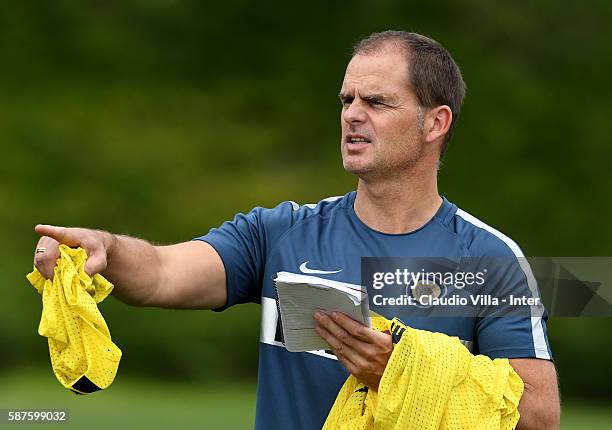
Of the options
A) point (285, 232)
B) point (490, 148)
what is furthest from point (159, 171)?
point (285, 232)

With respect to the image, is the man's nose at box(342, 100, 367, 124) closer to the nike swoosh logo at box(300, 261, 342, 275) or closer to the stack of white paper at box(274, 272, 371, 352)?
the nike swoosh logo at box(300, 261, 342, 275)

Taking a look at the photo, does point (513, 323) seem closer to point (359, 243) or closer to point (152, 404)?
point (359, 243)

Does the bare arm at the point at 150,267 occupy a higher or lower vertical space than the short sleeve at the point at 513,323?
higher

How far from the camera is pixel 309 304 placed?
343cm

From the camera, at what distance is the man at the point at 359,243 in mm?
3744

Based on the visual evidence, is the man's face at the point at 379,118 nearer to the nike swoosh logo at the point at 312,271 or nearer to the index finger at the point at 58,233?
the nike swoosh logo at the point at 312,271

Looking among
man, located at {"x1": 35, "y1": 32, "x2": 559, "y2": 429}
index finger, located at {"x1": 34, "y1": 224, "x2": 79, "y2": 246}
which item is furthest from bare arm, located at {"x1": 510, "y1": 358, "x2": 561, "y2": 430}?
index finger, located at {"x1": 34, "y1": 224, "x2": 79, "y2": 246}

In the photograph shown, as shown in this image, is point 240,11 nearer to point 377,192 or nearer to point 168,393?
point 168,393

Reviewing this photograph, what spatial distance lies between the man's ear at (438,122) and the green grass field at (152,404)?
472 centimetres

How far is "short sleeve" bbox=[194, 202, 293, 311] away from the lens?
3936 mm

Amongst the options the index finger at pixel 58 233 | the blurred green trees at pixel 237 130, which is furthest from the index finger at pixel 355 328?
the blurred green trees at pixel 237 130

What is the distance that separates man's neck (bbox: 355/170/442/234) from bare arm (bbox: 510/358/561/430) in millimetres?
558

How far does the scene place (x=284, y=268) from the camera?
3.92 m

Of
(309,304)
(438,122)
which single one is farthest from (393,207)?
(309,304)
